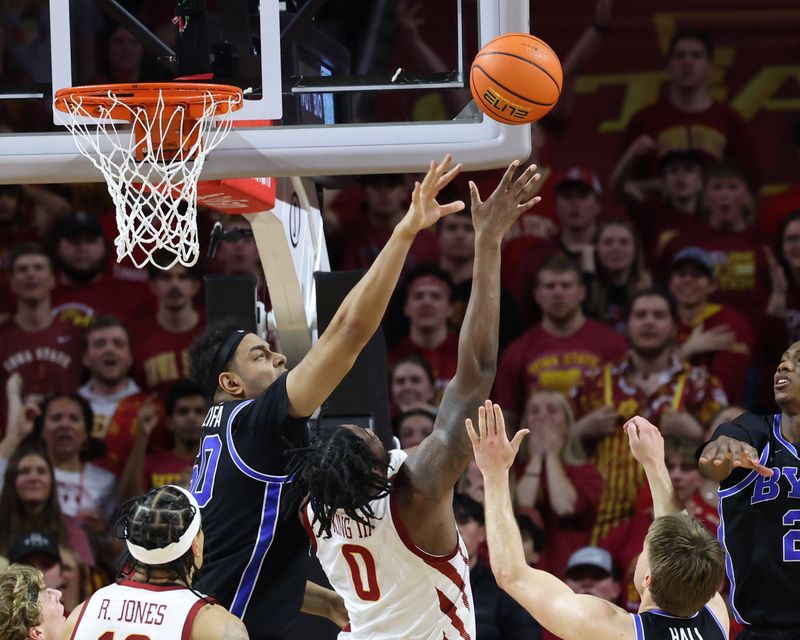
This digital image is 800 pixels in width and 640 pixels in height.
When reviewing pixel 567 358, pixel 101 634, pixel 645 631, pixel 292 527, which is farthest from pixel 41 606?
pixel 567 358

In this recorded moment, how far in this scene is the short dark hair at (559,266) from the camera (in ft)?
27.4

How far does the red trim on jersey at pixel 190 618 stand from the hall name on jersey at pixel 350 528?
63 cm

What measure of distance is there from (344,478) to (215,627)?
2.15 ft

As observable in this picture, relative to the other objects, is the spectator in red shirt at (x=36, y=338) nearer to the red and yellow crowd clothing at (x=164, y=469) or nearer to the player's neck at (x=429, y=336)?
the red and yellow crowd clothing at (x=164, y=469)

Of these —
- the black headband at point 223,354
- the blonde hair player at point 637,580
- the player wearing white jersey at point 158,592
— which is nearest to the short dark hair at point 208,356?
the black headband at point 223,354

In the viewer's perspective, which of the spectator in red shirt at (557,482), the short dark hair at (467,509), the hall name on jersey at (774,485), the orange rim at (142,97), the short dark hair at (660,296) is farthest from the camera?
the short dark hair at (660,296)

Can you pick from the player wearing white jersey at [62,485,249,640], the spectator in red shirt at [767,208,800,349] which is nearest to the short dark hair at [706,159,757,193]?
the spectator in red shirt at [767,208,800,349]

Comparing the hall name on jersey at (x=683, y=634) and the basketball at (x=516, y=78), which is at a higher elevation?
the basketball at (x=516, y=78)

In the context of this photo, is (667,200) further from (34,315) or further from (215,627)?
(215,627)

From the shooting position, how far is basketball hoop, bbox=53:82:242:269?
4.88 meters

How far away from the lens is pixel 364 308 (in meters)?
4.31

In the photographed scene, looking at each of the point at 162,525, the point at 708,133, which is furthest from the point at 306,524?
the point at 708,133

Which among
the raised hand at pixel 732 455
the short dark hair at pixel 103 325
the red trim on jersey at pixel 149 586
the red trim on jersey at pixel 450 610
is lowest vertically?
the red trim on jersey at pixel 450 610

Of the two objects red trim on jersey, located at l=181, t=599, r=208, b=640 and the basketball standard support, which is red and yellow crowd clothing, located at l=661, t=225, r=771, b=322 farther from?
red trim on jersey, located at l=181, t=599, r=208, b=640
